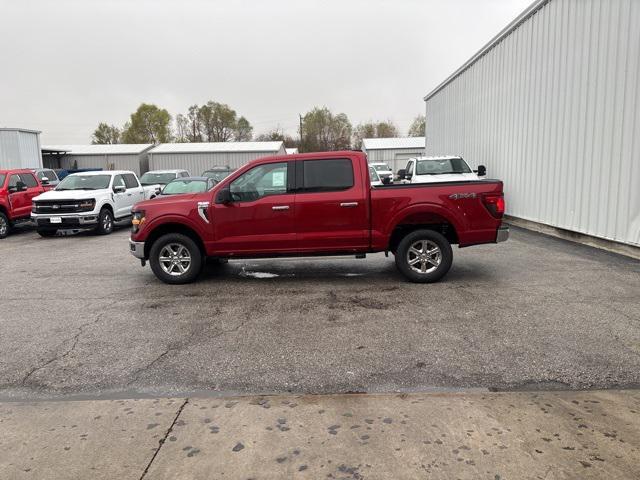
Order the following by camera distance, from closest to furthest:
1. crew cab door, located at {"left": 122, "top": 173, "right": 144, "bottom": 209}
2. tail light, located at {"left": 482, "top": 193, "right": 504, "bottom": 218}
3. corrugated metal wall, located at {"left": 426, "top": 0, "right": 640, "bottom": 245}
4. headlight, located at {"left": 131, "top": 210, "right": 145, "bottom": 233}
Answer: tail light, located at {"left": 482, "top": 193, "right": 504, "bottom": 218} → headlight, located at {"left": 131, "top": 210, "right": 145, "bottom": 233} → corrugated metal wall, located at {"left": 426, "top": 0, "right": 640, "bottom": 245} → crew cab door, located at {"left": 122, "top": 173, "right": 144, "bottom": 209}

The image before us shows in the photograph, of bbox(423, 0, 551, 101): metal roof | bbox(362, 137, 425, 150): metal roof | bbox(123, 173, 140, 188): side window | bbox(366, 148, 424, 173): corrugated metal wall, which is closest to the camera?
bbox(423, 0, 551, 101): metal roof

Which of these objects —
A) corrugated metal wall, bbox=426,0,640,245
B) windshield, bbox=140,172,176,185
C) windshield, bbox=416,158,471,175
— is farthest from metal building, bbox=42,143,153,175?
corrugated metal wall, bbox=426,0,640,245

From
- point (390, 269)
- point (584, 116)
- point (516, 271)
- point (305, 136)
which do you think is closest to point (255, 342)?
point (390, 269)

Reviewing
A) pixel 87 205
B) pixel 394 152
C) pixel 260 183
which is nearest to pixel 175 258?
pixel 260 183

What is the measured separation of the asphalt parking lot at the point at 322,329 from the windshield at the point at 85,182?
21.0ft

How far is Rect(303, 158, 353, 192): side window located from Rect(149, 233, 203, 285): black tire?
78.3 inches

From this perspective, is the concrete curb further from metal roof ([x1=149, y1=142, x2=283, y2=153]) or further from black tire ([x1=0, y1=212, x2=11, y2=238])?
metal roof ([x1=149, y1=142, x2=283, y2=153])

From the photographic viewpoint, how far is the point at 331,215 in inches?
296

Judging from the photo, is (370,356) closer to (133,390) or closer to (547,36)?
(133,390)

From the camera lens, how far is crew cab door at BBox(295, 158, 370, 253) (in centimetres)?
749

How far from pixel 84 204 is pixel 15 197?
9.51 feet

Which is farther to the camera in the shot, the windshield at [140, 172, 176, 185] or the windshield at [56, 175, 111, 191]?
the windshield at [140, 172, 176, 185]

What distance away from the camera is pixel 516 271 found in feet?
27.5

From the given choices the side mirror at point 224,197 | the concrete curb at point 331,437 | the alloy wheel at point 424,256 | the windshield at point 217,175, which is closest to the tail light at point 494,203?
the alloy wheel at point 424,256
